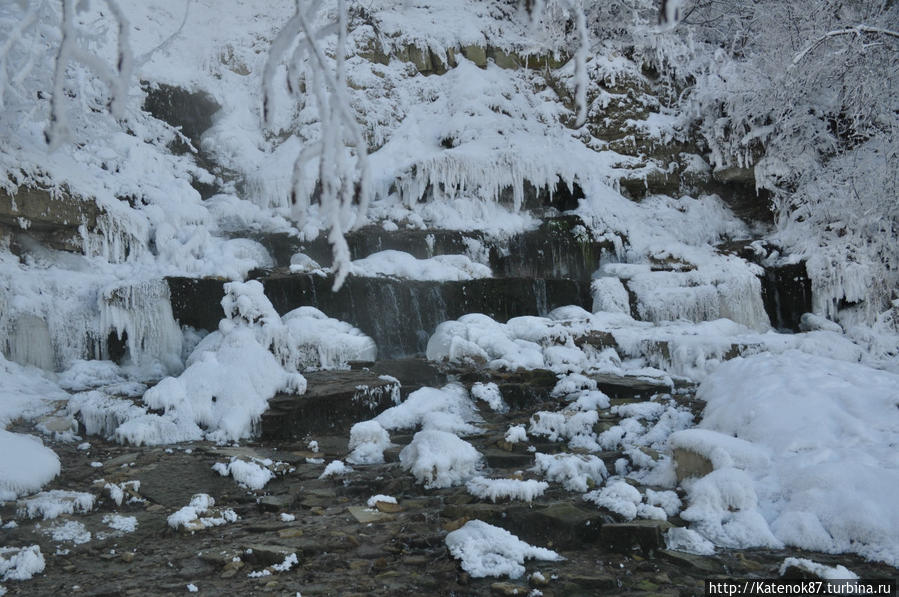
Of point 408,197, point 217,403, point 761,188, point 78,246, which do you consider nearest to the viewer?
point 217,403

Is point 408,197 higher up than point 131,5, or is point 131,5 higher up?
point 131,5

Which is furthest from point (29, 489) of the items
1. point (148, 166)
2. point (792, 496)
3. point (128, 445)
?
point (148, 166)

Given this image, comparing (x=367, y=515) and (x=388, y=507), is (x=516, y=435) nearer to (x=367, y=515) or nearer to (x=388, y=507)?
(x=388, y=507)

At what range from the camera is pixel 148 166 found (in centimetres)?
1180

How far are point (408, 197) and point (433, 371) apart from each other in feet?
20.2

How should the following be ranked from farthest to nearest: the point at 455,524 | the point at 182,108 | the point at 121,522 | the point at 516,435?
the point at 182,108
the point at 516,435
the point at 121,522
the point at 455,524

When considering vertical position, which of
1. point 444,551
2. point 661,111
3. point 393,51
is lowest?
point 444,551

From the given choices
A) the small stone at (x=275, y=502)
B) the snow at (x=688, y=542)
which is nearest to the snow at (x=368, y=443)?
the small stone at (x=275, y=502)

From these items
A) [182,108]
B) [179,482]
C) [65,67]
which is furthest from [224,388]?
[182,108]

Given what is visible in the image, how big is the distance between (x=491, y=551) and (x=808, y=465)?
A: 2.21 meters

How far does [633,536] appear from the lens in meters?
3.63

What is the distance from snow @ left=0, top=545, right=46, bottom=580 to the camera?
3373mm

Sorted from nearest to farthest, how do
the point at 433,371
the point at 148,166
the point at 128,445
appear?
the point at 128,445, the point at 433,371, the point at 148,166

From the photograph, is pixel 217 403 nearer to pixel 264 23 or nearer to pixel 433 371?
pixel 433 371
